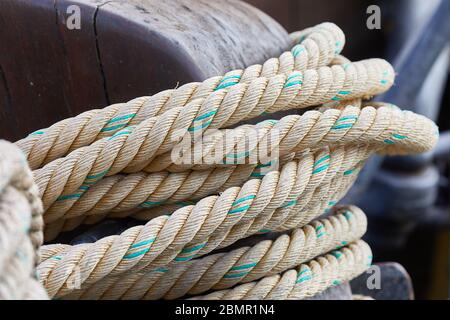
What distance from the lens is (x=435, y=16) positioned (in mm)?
1948

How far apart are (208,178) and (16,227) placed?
1.11 feet

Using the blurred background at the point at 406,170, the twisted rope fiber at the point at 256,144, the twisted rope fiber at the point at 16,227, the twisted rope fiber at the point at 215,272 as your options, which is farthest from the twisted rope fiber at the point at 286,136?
the blurred background at the point at 406,170

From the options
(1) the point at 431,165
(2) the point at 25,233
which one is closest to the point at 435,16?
(1) the point at 431,165

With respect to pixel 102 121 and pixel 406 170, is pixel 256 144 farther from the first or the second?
pixel 406 170

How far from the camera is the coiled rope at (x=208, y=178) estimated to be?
0.73m

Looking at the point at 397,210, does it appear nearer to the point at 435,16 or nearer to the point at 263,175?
the point at 435,16

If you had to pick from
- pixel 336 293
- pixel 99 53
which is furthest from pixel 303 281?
pixel 99 53

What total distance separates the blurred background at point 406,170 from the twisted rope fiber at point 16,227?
1612mm

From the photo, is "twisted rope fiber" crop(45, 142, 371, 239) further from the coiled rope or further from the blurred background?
the blurred background

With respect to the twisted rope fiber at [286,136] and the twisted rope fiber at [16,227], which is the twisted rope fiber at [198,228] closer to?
the twisted rope fiber at [286,136]

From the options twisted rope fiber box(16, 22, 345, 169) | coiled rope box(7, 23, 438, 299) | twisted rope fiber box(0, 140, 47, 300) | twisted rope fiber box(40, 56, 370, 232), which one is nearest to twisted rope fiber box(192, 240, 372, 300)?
coiled rope box(7, 23, 438, 299)

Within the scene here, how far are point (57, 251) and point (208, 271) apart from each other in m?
0.18

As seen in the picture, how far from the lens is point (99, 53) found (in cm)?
81

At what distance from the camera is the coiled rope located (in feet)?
2.41
